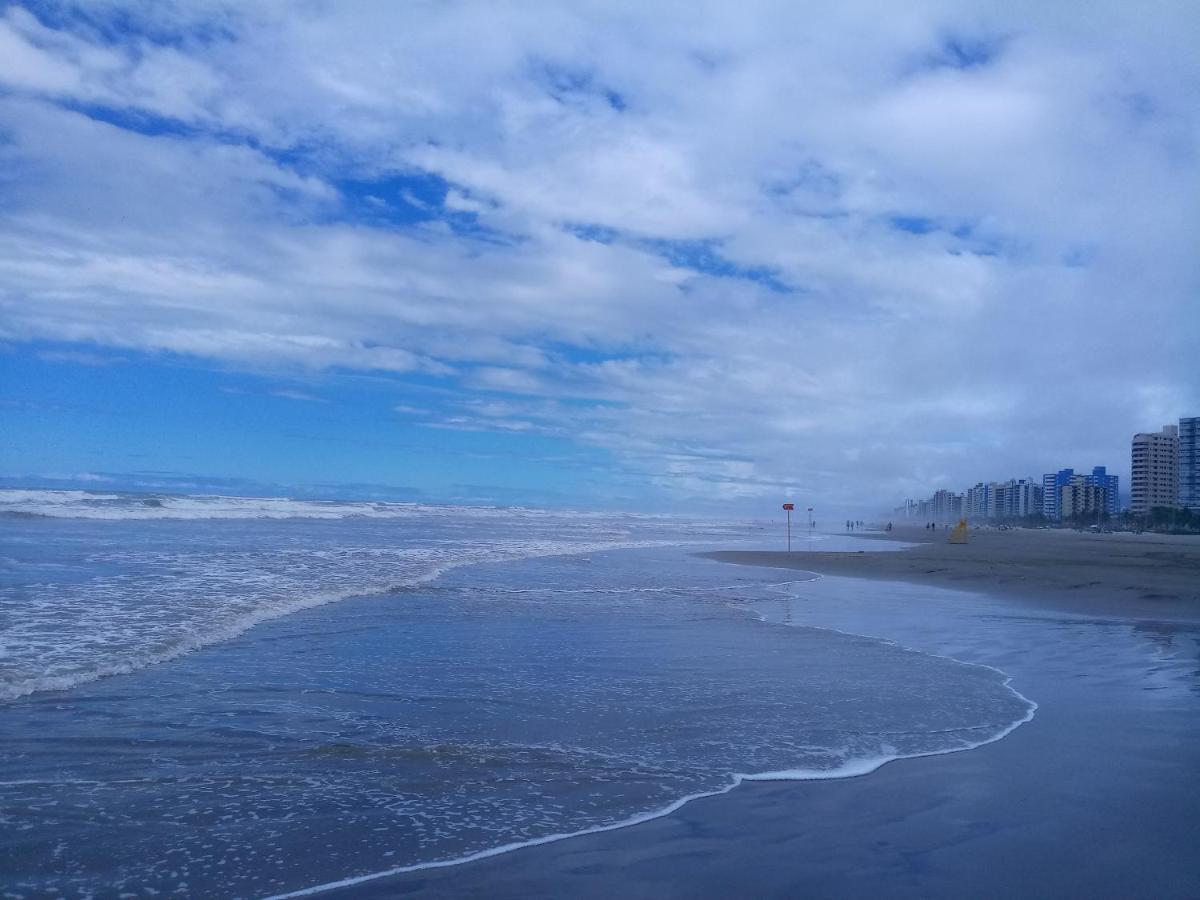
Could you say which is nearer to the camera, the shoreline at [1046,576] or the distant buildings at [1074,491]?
the shoreline at [1046,576]

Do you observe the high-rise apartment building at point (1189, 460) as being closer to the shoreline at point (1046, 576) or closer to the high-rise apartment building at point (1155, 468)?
the high-rise apartment building at point (1155, 468)

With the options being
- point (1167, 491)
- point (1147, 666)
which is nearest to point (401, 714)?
point (1147, 666)

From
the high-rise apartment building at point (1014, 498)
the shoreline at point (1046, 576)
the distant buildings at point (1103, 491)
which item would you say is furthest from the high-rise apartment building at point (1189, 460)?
the shoreline at point (1046, 576)

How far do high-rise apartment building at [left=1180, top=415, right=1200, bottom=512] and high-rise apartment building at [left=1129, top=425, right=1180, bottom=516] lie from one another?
0.84 metres

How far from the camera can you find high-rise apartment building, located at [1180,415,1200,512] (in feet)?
403

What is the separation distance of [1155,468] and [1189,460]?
238 inches

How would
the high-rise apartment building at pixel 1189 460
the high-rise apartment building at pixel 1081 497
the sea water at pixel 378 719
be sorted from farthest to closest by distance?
1. the high-rise apartment building at pixel 1081 497
2. the high-rise apartment building at pixel 1189 460
3. the sea water at pixel 378 719

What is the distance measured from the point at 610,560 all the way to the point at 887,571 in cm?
892

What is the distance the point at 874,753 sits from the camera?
22.6 ft

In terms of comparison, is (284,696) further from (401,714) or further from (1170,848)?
(1170,848)

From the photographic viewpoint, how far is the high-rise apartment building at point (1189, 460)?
4833 inches

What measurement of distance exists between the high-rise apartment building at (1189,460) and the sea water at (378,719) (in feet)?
441

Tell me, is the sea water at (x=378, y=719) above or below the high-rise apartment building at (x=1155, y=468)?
below

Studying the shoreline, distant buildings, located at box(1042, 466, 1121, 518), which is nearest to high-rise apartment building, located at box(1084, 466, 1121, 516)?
distant buildings, located at box(1042, 466, 1121, 518)
